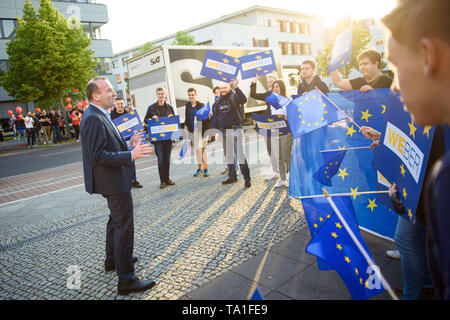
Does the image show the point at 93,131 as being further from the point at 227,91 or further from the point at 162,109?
the point at 162,109

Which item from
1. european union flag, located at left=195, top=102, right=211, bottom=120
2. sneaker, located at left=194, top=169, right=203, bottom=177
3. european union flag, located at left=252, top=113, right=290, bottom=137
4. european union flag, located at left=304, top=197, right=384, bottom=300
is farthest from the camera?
sneaker, located at left=194, top=169, right=203, bottom=177

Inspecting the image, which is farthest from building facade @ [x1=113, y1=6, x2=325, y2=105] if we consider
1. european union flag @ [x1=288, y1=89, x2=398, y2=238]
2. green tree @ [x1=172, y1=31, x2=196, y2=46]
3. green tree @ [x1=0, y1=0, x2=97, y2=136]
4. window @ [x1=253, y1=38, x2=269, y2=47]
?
european union flag @ [x1=288, y1=89, x2=398, y2=238]

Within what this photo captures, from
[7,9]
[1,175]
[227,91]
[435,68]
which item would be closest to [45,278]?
[435,68]

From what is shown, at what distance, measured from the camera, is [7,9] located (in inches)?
1331

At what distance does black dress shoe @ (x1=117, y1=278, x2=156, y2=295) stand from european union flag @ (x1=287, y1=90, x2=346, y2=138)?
214 centimetres

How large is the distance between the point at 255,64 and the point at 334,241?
4900 mm

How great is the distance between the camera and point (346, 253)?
7.58ft

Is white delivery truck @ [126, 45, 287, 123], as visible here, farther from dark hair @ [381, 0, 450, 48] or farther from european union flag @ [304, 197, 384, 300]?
dark hair @ [381, 0, 450, 48]

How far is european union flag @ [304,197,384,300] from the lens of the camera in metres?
2.24

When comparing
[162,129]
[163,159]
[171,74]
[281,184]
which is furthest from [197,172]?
[171,74]

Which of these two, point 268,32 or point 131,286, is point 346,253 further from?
point 268,32

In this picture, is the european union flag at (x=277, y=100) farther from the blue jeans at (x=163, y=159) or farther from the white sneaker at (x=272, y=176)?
the blue jeans at (x=163, y=159)

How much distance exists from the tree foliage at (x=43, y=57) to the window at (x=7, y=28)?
14.9 meters

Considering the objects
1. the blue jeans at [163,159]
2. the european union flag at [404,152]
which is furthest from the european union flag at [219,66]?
the european union flag at [404,152]
